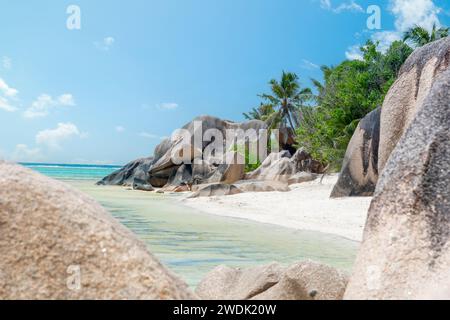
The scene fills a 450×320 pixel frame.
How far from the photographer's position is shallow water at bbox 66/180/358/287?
7.78m

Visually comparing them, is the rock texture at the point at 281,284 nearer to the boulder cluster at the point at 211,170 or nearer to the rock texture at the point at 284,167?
the boulder cluster at the point at 211,170

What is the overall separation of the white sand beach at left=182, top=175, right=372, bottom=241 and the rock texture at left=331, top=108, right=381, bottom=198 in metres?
0.56

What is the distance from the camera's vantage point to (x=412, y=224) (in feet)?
9.89

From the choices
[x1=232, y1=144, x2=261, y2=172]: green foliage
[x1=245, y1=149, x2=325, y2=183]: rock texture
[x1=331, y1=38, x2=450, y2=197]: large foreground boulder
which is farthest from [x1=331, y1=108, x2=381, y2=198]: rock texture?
[x1=232, y1=144, x2=261, y2=172]: green foliage

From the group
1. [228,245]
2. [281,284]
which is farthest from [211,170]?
[281,284]

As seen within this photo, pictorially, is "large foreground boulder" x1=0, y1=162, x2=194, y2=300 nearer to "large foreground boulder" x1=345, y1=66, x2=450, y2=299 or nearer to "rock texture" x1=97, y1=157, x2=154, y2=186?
"large foreground boulder" x1=345, y1=66, x2=450, y2=299

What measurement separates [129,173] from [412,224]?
44918 mm

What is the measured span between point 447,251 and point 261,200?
53.7 ft

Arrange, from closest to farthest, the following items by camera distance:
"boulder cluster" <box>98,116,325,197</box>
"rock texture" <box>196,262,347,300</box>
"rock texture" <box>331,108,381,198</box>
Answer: "rock texture" <box>196,262,347,300</box>, "rock texture" <box>331,108,381,198</box>, "boulder cluster" <box>98,116,325,197</box>

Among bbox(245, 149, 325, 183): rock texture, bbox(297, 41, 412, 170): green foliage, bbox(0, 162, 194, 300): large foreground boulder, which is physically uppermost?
bbox(297, 41, 412, 170): green foliage

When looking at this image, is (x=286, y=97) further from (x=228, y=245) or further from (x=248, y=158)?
(x=228, y=245)

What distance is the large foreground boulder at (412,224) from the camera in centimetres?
281

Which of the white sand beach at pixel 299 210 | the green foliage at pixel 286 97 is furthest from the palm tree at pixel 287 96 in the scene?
the white sand beach at pixel 299 210
